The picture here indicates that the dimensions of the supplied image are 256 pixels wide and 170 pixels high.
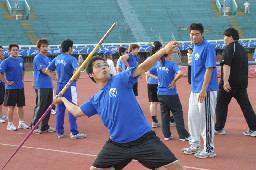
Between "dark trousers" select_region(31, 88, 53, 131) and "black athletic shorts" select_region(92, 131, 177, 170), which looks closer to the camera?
"black athletic shorts" select_region(92, 131, 177, 170)

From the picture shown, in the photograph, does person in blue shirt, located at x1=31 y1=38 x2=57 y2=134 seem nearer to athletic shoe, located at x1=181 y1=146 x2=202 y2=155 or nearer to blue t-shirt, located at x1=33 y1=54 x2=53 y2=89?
blue t-shirt, located at x1=33 y1=54 x2=53 y2=89

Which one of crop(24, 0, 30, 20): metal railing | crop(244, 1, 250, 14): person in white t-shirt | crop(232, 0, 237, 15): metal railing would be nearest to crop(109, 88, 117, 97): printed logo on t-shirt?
crop(24, 0, 30, 20): metal railing

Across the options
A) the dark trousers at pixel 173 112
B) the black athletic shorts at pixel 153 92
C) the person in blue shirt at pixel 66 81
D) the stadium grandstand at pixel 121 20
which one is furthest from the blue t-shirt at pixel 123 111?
the stadium grandstand at pixel 121 20

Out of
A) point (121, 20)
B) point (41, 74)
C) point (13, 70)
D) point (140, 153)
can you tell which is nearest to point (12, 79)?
point (13, 70)

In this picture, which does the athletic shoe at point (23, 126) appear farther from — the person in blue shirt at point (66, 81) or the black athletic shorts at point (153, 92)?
the black athletic shorts at point (153, 92)

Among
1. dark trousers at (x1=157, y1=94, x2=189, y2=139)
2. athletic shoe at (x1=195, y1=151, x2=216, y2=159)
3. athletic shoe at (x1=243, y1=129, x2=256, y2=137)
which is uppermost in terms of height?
dark trousers at (x1=157, y1=94, x2=189, y2=139)

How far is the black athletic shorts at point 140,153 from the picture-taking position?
382cm

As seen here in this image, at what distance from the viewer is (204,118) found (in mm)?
5938

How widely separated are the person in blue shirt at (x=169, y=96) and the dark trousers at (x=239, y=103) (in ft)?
3.06

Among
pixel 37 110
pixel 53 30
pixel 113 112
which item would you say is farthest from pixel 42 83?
pixel 53 30

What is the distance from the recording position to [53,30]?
32.8m

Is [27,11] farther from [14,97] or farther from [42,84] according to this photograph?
[42,84]

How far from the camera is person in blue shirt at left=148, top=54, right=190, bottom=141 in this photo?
7.05 meters

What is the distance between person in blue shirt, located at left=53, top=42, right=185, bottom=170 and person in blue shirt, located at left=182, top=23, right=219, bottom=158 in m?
2.01
